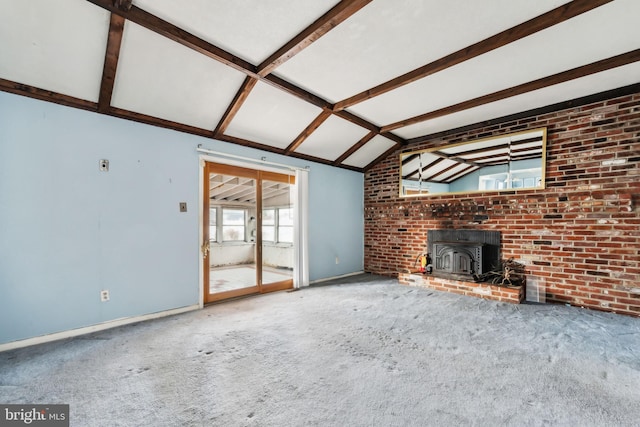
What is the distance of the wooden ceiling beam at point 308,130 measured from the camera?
400 centimetres

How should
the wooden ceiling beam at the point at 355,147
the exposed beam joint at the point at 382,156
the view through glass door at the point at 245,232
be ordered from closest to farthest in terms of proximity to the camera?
the view through glass door at the point at 245,232 < the wooden ceiling beam at the point at 355,147 < the exposed beam joint at the point at 382,156

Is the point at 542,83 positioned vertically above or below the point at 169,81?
above

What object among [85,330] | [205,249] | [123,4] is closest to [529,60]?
[123,4]

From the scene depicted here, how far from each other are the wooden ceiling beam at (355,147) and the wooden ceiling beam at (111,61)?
3.63 metres

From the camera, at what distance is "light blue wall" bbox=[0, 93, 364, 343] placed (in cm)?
256

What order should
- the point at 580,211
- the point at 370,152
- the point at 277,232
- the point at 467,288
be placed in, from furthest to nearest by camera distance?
1. the point at 370,152
2. the point at 277,232
3. the point at 467,288
4. the point at 580,211

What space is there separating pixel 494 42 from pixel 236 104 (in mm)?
2815

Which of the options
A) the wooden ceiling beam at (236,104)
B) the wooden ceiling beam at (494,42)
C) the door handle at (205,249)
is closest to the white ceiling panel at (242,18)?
the wooden ceiling beam at (236,104)

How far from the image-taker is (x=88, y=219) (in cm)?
291

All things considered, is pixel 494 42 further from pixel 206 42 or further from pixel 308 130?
pixel 206 42

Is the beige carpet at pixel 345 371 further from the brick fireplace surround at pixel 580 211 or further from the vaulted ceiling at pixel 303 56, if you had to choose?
the vaulted ceiling at pixel 303 56

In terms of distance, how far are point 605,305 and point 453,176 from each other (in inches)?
105

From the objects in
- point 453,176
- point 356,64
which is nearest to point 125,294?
point 356,64

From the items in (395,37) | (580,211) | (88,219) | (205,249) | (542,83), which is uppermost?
(395,37)
